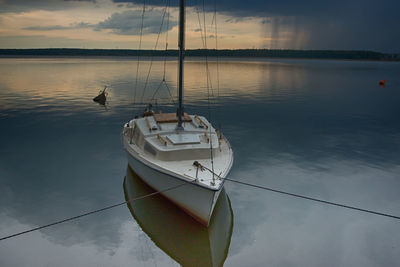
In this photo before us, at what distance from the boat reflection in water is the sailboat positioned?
607 millimetres

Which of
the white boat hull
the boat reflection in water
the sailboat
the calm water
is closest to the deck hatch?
the sailboat

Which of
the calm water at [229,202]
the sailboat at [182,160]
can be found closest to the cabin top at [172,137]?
the sailboat at [182,160]

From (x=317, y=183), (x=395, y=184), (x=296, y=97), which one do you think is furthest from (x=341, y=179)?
(x=296, y=97)

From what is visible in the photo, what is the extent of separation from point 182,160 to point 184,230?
300 centimetres

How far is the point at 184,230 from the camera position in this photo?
1257 cm

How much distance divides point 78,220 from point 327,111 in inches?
1373

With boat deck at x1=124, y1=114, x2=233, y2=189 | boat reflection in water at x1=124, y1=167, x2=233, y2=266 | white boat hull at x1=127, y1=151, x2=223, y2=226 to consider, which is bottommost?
boat reflection in water at x1=124, y1=167, x2=233, y2=266

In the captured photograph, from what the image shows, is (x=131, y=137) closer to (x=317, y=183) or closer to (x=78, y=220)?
(x=78, y=220)

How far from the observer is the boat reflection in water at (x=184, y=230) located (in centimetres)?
1142

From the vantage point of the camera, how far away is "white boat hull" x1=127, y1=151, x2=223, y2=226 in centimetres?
1150

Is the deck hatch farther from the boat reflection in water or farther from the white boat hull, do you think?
the boat reflection in water

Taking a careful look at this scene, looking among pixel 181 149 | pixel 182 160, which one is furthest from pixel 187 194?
pixel 181 149

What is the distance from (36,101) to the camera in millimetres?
43844

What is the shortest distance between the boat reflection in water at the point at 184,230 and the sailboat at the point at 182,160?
607mm
